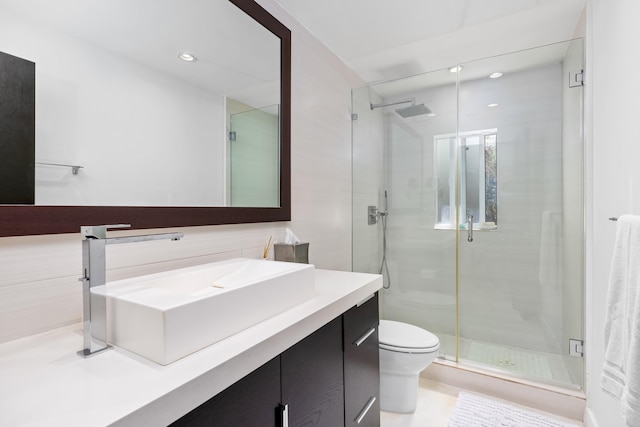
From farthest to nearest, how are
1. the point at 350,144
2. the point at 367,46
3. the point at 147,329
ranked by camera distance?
the point at 350,144, the point at 367,46, the point at 147,329

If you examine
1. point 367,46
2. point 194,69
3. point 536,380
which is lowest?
point 536,380

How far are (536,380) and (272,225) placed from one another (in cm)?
189

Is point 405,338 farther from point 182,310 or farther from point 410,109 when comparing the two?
point 410,109

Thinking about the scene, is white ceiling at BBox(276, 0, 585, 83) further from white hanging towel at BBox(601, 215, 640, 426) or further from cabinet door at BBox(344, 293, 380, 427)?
cabinet door at BBox(344, 293, 380, 427)

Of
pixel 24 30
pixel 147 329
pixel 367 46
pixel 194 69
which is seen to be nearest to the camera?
pixel 147 329

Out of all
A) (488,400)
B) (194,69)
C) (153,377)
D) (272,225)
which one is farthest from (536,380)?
(194,69)

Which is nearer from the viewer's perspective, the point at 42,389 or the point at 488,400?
the point at 42,389

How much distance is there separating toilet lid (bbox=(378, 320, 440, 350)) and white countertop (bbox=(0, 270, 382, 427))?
1030mm

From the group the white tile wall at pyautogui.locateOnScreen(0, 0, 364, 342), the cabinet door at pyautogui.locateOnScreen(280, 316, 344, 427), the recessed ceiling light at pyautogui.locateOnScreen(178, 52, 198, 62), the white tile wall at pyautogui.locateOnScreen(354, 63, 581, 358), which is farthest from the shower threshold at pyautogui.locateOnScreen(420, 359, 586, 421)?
the recessed ceiling light at pyautogui.locateOnScreen(178, 52, 198, 62)

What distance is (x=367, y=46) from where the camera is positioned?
2.18 m

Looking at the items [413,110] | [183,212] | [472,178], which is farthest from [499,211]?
[183,212]

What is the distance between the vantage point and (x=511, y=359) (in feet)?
7.37

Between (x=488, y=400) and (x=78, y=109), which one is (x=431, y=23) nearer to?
(x=78, y=109)

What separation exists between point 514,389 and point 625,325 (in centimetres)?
133
